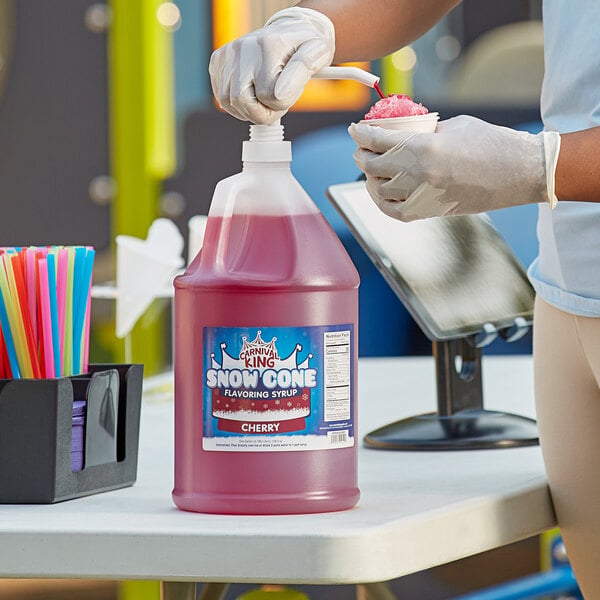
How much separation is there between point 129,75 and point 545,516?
2559 millimetres

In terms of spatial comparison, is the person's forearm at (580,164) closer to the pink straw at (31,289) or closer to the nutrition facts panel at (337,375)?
the nutrition facts panel at (337,375)

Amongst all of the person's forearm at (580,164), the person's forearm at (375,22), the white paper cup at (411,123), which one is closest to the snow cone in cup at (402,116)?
the white paper cup at (411,123)

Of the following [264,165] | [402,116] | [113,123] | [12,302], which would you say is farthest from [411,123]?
[113,123]

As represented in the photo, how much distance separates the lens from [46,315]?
881mm

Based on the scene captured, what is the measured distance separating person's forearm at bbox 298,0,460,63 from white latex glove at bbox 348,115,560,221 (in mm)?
268

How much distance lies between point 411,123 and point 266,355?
0.68 ft

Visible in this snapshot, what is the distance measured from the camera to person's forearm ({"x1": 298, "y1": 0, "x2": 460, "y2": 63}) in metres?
1.11

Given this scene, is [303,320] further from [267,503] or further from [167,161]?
[167,161]

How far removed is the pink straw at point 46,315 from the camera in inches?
34.7

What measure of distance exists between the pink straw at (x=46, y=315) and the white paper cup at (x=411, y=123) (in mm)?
274

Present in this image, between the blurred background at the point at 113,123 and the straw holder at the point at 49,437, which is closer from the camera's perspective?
the straw holder at the point at 49,437

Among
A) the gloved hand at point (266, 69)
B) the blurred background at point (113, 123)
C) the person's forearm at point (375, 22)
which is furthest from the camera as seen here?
the blurred background at point (113, 123)

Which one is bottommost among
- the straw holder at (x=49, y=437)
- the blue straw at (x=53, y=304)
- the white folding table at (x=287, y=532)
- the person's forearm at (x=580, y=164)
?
the white folding table at (x=287, y=532)

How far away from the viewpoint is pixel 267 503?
→ 32.2 inches
